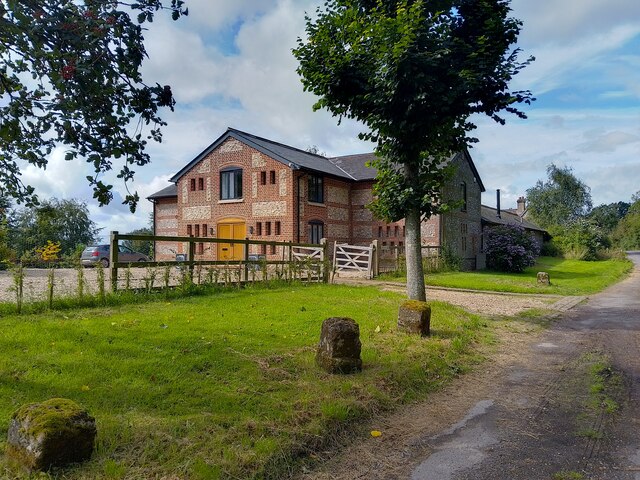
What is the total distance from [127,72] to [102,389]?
3041 mm

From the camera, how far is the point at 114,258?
1074cm

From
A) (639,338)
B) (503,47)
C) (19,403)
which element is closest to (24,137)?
(19,403)

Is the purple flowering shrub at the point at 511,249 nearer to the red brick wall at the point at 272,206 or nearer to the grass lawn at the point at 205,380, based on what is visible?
the red brick wall at the point at 272,206

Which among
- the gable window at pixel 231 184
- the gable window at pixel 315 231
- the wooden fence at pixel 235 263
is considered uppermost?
the gable window at pixel 231 184

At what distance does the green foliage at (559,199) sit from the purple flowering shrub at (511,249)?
42.1m

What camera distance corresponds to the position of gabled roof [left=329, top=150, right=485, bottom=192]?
3009 centimetres

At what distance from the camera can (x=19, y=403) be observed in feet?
13.7

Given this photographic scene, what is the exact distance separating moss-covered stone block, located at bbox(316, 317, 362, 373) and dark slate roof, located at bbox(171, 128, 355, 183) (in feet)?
65.6

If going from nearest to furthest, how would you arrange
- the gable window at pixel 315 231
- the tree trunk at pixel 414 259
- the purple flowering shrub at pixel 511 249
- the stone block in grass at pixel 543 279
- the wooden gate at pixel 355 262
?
the tree trunk at pixel 414 259, the stone block in grass at pixel 543 279, the wooden gate at pixel 355 262, the gable window at pixel 315 231, the purple flowering shrub at pixel 511 249

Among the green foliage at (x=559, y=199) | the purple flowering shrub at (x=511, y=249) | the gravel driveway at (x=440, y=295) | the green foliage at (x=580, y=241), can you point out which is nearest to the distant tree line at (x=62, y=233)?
the gravel driveway at (x=440, y=295)

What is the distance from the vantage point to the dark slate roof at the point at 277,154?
26.0 m

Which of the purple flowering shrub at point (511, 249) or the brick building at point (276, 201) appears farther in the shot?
the purple flowering shrub at point (511, 249)

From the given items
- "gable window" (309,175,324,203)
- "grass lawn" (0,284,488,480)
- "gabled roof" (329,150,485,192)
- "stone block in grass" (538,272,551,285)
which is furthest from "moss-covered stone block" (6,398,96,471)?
"gabled roof" (329,150,485,192)

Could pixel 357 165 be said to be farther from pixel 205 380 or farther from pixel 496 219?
pixel 205 380
